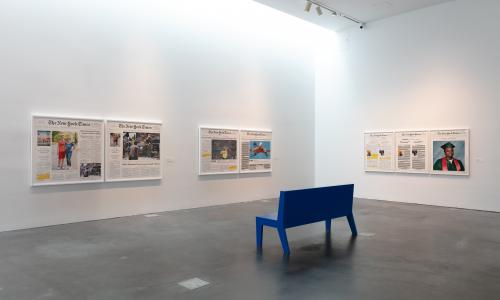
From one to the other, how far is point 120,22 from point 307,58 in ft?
20.8

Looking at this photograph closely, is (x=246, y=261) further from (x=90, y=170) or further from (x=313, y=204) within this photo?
(x=90, y=170)

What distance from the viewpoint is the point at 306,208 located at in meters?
5.90

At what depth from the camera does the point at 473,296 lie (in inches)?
152

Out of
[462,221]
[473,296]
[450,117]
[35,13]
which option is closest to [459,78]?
[450,117]

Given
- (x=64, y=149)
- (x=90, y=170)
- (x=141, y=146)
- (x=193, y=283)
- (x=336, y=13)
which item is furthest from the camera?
(x=336, y=13)

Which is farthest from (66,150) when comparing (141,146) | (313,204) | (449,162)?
(449,162)

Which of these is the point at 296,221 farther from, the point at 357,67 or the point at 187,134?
the point at 357,67

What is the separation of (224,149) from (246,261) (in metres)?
5.48

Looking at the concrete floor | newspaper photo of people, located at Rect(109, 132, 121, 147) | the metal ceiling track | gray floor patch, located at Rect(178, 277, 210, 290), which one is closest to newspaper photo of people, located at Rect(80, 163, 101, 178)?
newspaper photo of people, located at Rect(109, 132, 121, 147)

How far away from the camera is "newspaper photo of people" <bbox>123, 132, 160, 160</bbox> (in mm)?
8516

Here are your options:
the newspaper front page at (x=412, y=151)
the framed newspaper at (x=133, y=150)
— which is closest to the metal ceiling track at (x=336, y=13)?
the newspaper front page at (x=412, y=151)

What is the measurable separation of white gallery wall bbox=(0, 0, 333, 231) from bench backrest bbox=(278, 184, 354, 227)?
4.25 m

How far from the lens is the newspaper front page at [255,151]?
35.6ft

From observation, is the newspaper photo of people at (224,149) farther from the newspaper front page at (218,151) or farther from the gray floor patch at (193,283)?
the gray floor patch at (193,283)
